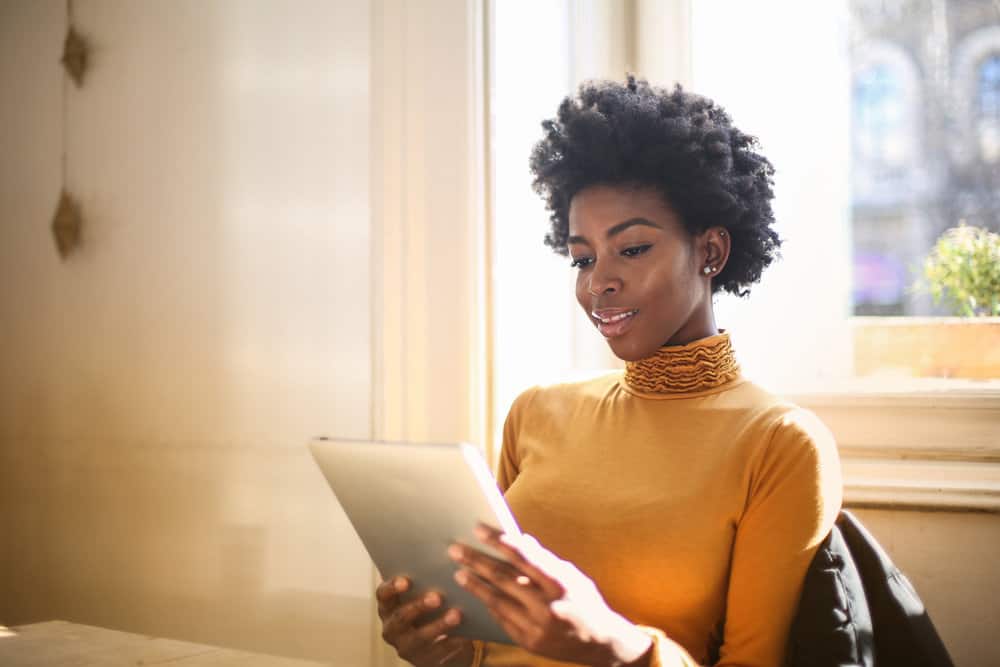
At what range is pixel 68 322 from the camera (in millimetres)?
2357

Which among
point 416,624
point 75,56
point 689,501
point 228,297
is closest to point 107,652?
point 416,624

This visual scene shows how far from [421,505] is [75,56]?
6.14 feet

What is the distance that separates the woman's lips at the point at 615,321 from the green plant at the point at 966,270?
0.69 m

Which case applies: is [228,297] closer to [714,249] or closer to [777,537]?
[714,249]

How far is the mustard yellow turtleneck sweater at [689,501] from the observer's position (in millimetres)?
1060

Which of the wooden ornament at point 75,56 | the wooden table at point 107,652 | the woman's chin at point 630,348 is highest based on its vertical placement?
the wooden ornament at point 75,56

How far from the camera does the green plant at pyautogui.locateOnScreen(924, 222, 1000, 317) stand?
1544 mm

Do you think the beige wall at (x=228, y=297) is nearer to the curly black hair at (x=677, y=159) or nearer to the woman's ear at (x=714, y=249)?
the curly black hair at (x=677, y=159)

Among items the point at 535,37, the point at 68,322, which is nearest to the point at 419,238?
the point at 535,37

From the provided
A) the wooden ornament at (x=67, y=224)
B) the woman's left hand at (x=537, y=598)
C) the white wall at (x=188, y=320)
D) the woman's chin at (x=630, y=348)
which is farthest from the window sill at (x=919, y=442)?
the wooden ornament at (x=67, y=224)

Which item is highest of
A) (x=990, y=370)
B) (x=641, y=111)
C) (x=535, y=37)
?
(x=535, y=37)

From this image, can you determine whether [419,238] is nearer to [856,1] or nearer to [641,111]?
[641,111]

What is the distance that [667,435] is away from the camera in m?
1.20

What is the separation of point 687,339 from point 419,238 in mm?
552
